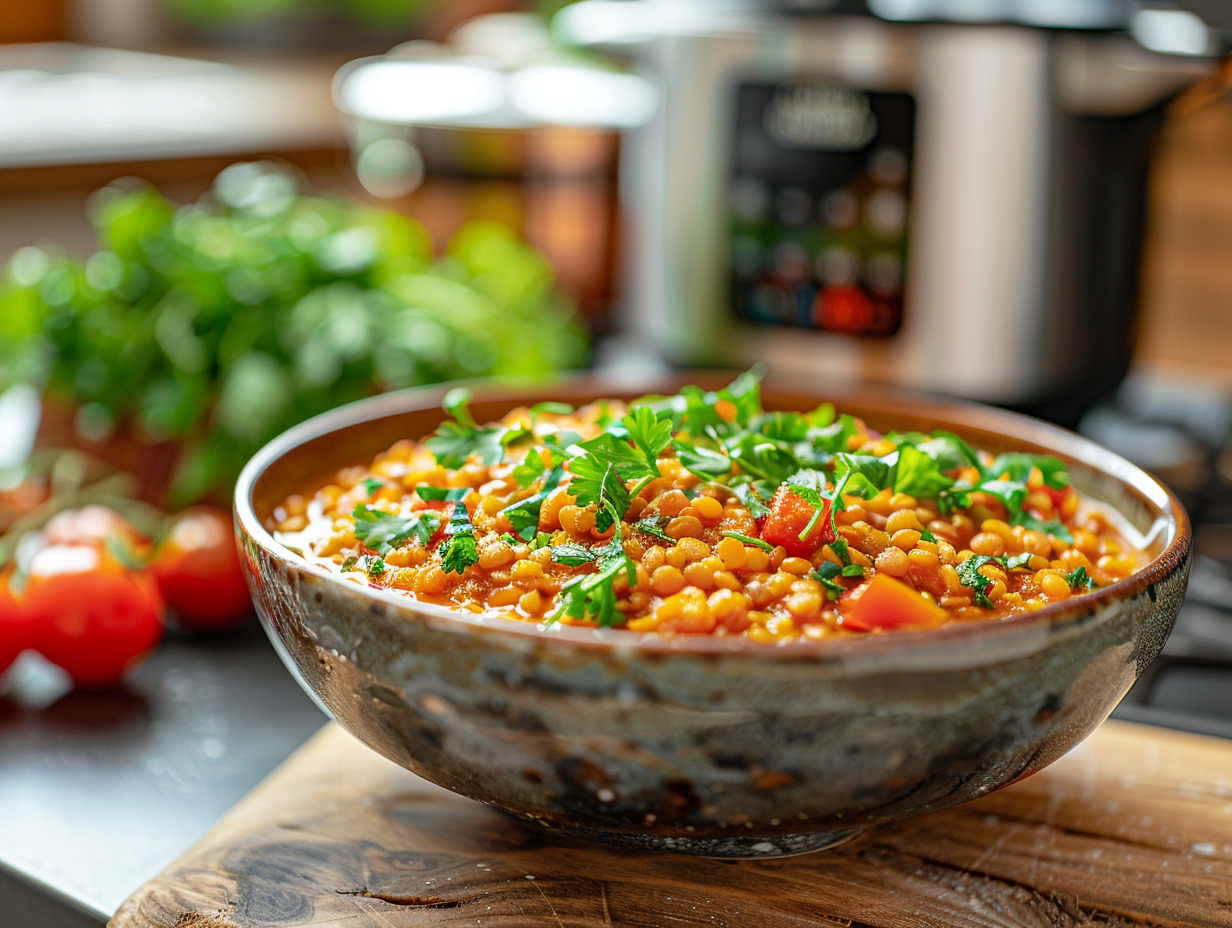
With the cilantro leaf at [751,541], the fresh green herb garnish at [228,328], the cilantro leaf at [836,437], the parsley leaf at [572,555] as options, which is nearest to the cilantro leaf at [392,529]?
the parsley leaf at [572,555]

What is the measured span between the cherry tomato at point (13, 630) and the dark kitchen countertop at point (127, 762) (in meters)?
0.05

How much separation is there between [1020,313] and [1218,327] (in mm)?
1682

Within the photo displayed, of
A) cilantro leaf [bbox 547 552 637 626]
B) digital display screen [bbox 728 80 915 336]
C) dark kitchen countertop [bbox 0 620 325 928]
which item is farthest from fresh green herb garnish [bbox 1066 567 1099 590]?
digital display screen [bbox 728 80 915 336]

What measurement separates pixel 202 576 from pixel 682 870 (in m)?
0.71

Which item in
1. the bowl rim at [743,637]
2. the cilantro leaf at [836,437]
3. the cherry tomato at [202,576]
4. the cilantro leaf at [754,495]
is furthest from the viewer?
the cherry tomato at [202,576]

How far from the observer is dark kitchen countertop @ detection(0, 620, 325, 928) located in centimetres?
102

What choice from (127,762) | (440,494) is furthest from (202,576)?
(440,494)

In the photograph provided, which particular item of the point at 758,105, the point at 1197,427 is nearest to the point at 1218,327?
the point at 1197,427

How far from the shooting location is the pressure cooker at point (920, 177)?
5.28ft

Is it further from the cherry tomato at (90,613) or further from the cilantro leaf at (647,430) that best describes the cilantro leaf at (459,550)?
the cherry tomato at (90,613)

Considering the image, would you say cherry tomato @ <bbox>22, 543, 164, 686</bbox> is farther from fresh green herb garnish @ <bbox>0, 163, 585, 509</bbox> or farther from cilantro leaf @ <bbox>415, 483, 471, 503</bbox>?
cilantro leaf @ <bbox>415, 483, 471, 503</bbox>

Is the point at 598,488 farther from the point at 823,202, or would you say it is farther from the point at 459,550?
the point at 823,202

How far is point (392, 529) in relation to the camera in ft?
3.12

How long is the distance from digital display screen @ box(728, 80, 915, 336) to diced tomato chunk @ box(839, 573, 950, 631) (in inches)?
37.3
